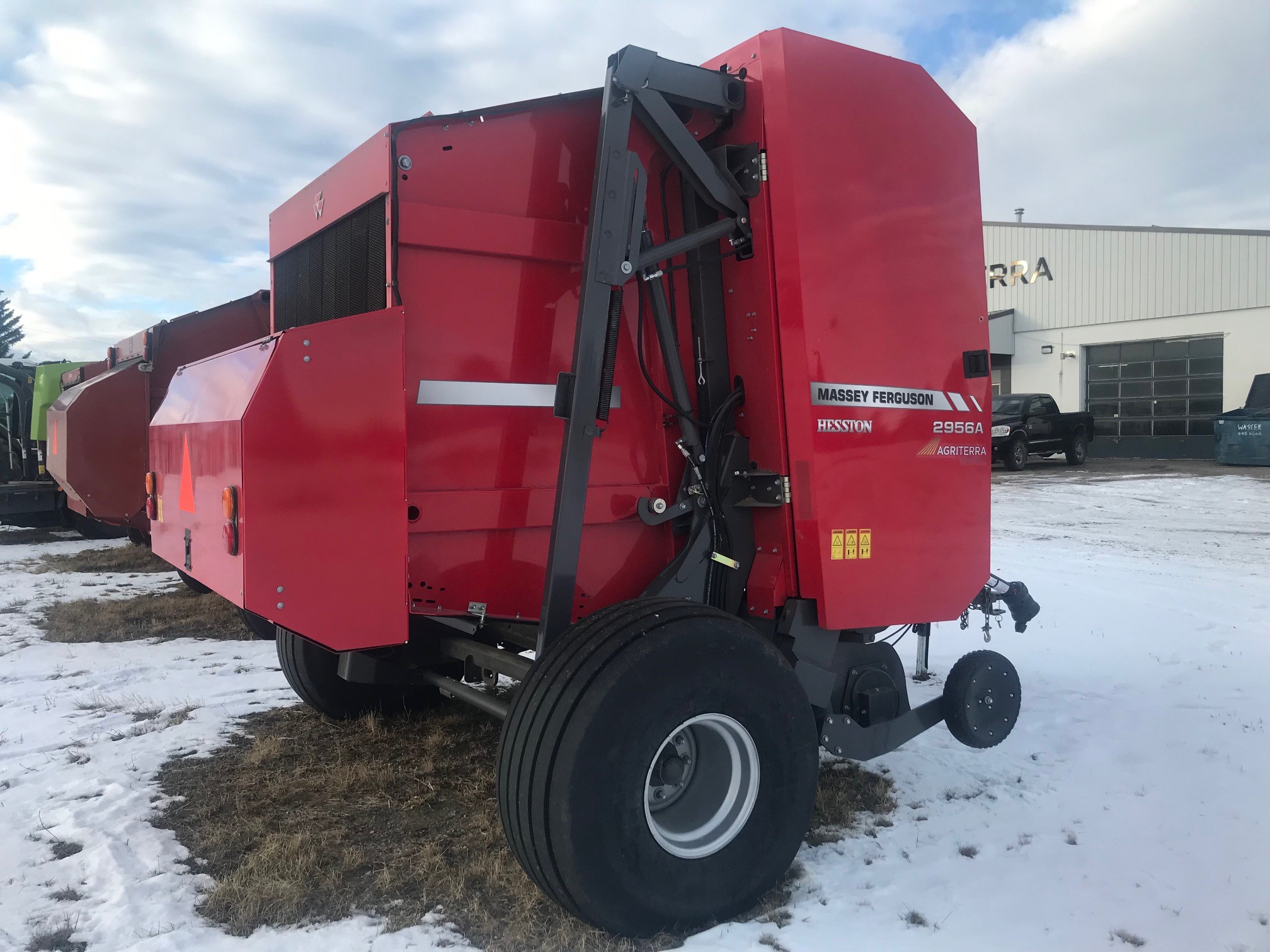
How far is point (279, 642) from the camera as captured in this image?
172 inches

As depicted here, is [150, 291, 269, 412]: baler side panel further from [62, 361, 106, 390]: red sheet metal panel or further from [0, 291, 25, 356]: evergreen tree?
[0, 291, 25, 356]: evergreen tree

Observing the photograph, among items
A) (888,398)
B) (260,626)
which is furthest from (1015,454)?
(260,626)

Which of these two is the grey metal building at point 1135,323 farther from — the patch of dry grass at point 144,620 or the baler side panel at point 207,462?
the baler side panel at point 207,462

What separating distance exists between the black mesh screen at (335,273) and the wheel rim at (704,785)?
1691 millimetres

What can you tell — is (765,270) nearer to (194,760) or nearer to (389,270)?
(389,270)

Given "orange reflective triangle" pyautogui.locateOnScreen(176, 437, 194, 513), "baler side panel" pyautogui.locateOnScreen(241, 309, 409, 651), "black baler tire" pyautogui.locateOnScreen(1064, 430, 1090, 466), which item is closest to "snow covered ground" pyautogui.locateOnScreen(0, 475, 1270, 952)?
"baler side panel" pyautogui.locateOnScreen(241, 309, 409, 651)

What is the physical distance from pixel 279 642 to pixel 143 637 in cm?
273

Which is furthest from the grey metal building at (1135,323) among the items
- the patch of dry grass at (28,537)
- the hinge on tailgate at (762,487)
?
the hinge on tailgate at (762,487)

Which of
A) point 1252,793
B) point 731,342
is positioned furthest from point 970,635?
point 731,342

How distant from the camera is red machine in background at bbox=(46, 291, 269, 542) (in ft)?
23.8

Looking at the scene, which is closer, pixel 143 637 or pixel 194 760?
pixel 194 760

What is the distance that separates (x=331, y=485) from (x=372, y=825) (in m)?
1.51

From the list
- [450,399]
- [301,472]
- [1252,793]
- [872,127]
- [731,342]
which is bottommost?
[1252,793]

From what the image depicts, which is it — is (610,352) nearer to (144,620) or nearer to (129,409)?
(144,620)
